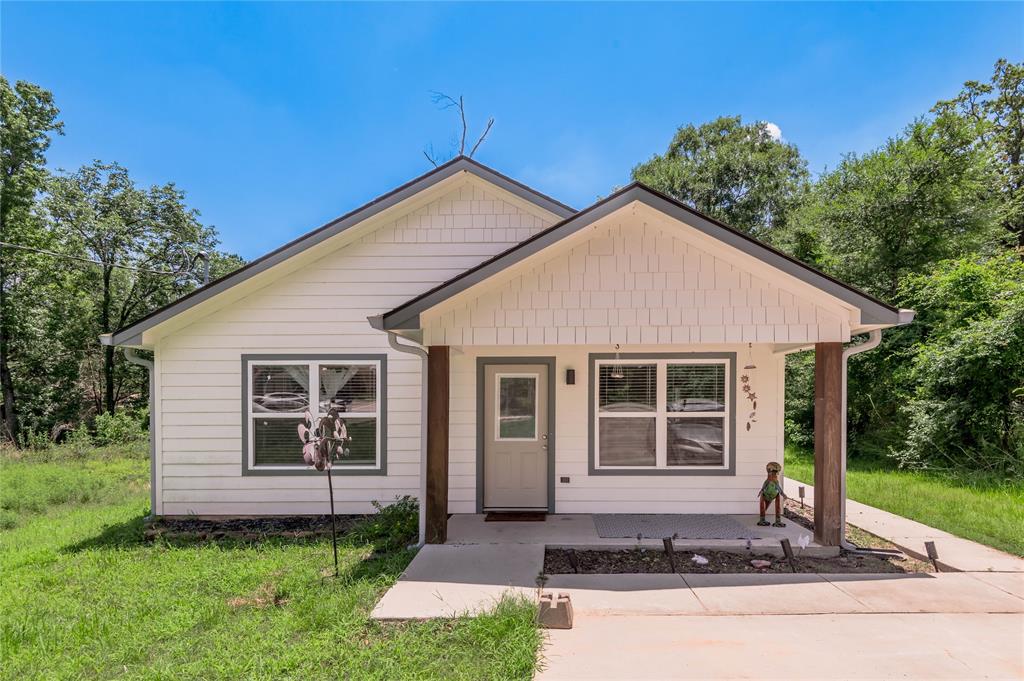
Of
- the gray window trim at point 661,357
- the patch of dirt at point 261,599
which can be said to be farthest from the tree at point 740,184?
the patch of dirt at point 261,599

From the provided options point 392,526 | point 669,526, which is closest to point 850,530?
point 669,526

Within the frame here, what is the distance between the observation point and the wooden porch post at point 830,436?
16.1 ft

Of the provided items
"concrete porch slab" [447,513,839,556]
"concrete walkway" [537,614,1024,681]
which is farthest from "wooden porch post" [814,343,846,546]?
"concrete walkway" [537,614,1024,681]

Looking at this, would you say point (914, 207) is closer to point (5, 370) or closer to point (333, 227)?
point (333, 227)

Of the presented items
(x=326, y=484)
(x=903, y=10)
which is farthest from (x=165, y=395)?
(x=903, y=10)

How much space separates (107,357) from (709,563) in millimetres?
22707

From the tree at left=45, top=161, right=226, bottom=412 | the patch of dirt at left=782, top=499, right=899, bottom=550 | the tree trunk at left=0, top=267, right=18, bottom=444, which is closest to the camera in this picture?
the patch of dirt at left=782, top=499, right=899, bottom=550

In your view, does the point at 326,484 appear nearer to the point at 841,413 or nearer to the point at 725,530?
the point at 725,530

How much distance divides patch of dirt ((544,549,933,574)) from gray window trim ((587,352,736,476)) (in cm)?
132

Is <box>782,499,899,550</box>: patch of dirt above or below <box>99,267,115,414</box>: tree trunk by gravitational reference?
below

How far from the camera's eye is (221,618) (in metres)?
3.63

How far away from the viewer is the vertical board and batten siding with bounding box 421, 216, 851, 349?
4.72 m

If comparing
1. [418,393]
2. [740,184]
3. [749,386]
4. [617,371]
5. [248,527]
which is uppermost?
[740,184]

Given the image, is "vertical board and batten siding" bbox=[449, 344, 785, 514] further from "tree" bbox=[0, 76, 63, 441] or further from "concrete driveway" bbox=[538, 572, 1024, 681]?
"tree" bbox=[0, 76, 63, 441]
